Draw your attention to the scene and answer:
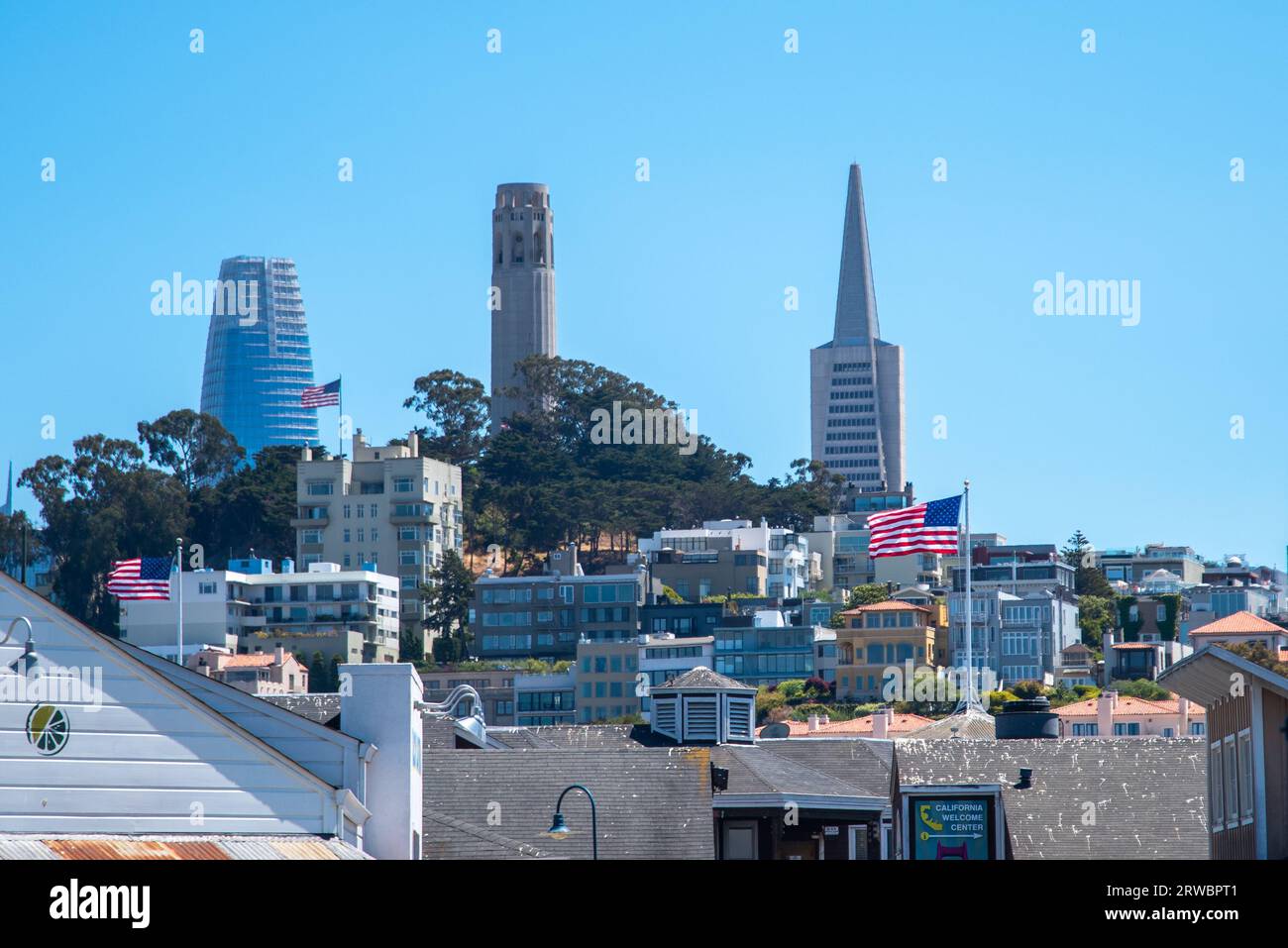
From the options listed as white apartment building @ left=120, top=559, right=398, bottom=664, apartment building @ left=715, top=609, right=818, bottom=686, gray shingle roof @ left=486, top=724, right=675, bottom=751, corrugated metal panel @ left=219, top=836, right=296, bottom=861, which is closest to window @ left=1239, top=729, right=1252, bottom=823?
corrugated metal panel @ left=219, top=836, right=296, bottom=861

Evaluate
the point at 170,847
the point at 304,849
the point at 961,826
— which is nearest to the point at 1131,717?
the point at 961,826

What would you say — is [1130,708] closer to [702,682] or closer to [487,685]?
[487,685]

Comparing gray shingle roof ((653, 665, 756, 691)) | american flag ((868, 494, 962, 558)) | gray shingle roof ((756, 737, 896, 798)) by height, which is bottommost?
gray shingle roof ((756, 737, 896, 798))

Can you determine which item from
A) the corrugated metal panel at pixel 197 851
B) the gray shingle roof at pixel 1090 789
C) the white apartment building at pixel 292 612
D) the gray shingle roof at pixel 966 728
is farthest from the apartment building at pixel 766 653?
the corrugated metal panel at pixel 197 851

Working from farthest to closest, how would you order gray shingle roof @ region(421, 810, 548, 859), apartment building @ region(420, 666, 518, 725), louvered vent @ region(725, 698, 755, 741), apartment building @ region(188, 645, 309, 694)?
1. apartment building @ region(420, 666, 518, 725)
2. apartment building @ region(188, 645, 309, 694)
3. louvered vent @ region(725, 698, 755, 741)
4. gray shingle roof @ region(421, 810, 548, 859)

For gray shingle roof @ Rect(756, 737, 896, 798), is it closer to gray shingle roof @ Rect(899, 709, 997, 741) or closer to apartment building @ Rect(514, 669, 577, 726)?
gray shingle roof @ Rect(899, 709, 997, 741)
